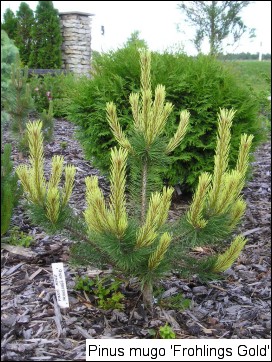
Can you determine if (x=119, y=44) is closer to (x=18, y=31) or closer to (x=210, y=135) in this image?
(x=210, y=135)

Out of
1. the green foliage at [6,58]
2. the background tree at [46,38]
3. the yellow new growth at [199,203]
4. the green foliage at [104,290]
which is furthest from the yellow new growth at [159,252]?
the background tree at [46,38]

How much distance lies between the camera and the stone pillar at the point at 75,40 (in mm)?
7227

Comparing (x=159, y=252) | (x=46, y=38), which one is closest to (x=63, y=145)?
(x=46, y=38)

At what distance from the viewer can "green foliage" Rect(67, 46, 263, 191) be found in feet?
12.9

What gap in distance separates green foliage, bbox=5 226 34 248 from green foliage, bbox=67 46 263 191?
1.12m

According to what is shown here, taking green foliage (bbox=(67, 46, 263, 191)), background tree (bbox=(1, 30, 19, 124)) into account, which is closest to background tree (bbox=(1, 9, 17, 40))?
background tree (bbox=(1, 30, 19, 124))

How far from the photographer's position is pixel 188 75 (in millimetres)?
3930

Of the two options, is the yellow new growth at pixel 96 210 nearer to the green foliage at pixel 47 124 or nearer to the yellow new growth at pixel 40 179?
the yellow new growth at pixel 40 179

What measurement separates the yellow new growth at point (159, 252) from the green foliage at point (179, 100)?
1.68 m

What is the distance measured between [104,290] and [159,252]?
548mm

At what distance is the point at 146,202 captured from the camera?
2.49m

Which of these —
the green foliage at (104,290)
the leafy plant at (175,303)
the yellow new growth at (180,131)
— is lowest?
the leafy plant at (175,303)

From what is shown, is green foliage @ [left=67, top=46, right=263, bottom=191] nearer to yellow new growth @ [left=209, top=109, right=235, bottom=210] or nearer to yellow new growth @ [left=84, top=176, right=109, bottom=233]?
yellow new growth @ [left=209, top=109, right=235, bottom=210]

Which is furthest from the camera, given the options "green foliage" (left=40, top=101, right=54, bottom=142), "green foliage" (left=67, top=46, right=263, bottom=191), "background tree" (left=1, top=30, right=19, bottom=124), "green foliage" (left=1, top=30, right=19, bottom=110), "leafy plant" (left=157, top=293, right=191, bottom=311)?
"green foliage" (left=40, top=101, right=54, bottom=142)
